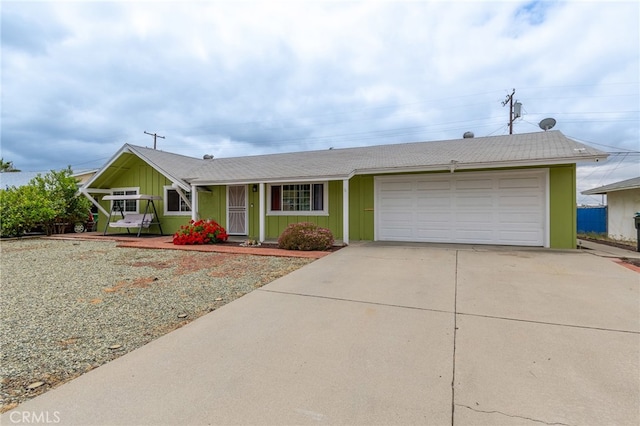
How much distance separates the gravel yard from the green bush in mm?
1101

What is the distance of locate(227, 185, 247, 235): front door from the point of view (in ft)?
39.3

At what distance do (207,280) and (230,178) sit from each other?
236 inches

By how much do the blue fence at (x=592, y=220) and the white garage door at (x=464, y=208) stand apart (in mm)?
10697

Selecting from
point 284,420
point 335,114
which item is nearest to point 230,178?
point 284,420

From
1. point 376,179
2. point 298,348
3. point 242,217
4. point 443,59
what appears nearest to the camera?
point 298,348

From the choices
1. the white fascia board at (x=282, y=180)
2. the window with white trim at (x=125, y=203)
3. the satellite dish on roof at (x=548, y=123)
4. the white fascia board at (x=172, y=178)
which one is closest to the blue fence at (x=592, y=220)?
the satellite dish on roof at (x=548, y=123)

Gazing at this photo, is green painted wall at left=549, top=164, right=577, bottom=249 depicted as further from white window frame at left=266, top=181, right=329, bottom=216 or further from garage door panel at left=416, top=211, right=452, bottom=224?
white window frame at left=266, top=181, right=329, bottom=216

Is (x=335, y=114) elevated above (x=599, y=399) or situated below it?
above

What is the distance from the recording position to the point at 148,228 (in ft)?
44.0

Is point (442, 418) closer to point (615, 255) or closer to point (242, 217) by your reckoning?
point (615, 255)

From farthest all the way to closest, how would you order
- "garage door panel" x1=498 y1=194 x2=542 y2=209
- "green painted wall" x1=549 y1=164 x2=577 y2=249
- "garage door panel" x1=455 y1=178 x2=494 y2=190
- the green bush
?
"garage door panel" x1=455 y1=178 x2=494 y2=190
"garage door panel" x1=498 y1=194 x2=542 y2=209
the green bush
"green painted wall" x1=549 y1=164 x2=577 y2=249

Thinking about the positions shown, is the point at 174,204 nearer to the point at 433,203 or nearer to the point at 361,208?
the point at 361,208

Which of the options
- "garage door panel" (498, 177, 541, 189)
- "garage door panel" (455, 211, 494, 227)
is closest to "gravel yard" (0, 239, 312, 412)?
"garage door panel" (455, 211, 494, 227)

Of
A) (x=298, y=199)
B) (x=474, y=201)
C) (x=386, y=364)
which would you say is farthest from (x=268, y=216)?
(x=386, y=364)
